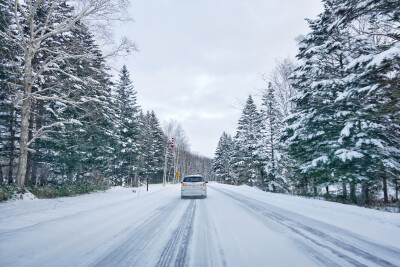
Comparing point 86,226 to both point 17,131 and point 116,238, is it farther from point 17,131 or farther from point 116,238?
point 17,131

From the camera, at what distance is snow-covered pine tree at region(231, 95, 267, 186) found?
22.9 metres

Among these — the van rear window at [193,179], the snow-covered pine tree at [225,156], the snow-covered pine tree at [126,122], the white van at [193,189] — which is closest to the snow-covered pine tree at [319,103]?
the white van at [193,189]

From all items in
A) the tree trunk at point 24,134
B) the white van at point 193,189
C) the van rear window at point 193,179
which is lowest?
the white van at point 193,189

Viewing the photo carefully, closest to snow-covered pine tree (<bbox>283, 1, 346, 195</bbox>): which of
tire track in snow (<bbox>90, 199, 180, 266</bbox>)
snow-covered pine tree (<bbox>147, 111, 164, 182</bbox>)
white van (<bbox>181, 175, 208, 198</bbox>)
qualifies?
white van (<bbox>181, 175, 208, 198</bbox>)

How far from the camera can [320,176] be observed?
1098 cm

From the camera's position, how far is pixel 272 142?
20734mm

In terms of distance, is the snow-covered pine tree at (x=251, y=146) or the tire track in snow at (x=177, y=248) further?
the snow-covered pine tree at (x=251, y=146)

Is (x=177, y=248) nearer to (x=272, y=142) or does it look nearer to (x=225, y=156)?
(x=272, y=142)

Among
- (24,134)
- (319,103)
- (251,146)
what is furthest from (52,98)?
(251,146)

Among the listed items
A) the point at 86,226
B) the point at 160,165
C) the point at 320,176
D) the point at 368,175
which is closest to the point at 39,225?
the point at 86,226

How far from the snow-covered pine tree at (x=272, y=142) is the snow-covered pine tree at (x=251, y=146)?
848 millimetres

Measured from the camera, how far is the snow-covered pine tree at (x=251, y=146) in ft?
75.3

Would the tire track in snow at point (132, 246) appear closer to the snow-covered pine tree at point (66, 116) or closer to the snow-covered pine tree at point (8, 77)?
the snow-covered pine tree at point (66, 116)

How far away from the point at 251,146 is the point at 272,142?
16.6 feet
